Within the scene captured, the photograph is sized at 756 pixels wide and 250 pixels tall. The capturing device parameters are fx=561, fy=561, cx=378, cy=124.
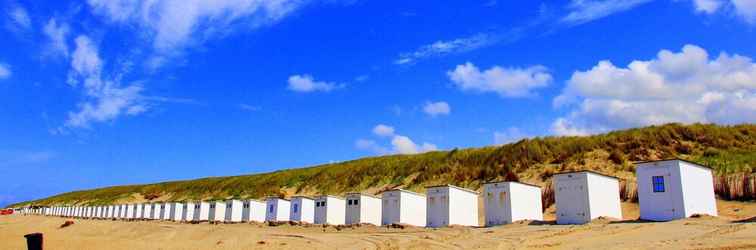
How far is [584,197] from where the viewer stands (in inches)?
739

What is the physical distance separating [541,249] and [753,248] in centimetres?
434

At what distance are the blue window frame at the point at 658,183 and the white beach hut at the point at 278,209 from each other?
812 inches

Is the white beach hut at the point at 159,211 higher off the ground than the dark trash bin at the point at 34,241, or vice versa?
the white beach hut at the point at 159,211

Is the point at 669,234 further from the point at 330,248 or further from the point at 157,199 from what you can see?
the point at 157,199

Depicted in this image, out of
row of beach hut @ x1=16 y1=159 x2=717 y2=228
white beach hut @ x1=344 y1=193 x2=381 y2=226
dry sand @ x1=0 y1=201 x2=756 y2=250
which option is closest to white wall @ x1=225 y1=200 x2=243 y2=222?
row of beach hut @ x1=16 y1=159 x2=717 y2=228

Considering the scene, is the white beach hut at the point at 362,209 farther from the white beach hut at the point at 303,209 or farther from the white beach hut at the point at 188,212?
the white beach hut at the point at 188,212

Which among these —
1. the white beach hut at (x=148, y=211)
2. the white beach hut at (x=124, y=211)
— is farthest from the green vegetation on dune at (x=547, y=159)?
the white beach hut at (x=124, y=211)

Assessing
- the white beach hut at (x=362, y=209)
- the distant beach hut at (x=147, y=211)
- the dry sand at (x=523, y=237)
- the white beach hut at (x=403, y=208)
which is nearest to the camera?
the dry sand at (x=523, y=237)

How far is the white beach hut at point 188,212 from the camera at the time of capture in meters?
42.6

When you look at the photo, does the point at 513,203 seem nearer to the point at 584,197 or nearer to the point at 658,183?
the point at 584,197

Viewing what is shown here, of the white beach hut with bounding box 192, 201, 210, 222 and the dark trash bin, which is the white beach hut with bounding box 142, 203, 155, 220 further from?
the dark trash bin

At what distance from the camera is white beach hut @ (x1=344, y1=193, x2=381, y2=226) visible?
88.1ft

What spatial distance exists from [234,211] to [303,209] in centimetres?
819

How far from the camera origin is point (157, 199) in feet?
225
